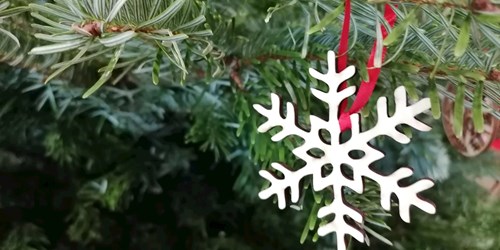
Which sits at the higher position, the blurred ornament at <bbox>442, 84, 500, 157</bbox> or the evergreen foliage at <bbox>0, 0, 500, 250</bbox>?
the blurred ornament at <bbox>442, 84, 500, 157</bbox>

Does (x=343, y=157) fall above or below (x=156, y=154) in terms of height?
above

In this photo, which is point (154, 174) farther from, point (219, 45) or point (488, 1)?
point (488, 1)

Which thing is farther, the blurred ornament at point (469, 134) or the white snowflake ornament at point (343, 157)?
the blurred ornament at point (469, 134)

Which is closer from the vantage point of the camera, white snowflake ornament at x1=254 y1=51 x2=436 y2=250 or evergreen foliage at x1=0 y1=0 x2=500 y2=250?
white snowflake ornament at x1=254 y1=51 x2=436 y2=250

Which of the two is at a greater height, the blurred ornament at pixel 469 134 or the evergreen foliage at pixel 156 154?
the blurred ornament at pixel 469 134

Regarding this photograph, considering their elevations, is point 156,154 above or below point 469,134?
below

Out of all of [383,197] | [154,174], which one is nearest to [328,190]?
[383,197]

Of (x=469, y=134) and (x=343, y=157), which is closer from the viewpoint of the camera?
(x=343, y=157)

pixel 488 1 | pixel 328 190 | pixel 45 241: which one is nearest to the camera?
pixel 488 1
